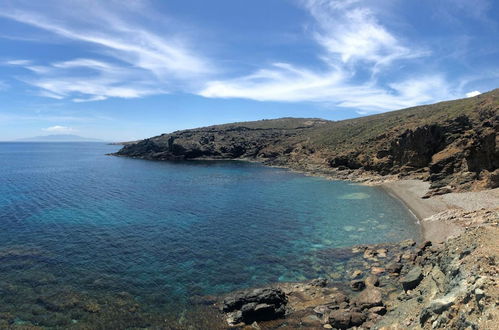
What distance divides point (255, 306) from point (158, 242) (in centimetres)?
1537

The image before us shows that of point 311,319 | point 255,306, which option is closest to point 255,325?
point 255,306

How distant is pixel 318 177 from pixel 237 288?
193 ft

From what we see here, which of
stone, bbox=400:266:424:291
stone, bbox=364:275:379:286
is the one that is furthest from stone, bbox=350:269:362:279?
stone, bbox=400:266:424:291

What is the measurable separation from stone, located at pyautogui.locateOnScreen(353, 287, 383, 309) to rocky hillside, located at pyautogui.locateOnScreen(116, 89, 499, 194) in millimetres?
31653

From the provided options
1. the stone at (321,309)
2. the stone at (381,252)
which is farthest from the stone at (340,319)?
the stone at (381,252)

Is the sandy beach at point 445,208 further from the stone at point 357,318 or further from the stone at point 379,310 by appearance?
the stone at point 357,318

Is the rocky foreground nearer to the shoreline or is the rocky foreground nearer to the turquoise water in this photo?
the turquoise water

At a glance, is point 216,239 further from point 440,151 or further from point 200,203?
point 440,151

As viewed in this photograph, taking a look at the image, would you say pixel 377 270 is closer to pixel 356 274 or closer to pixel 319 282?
pixel 356 274

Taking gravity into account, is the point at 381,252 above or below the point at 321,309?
above

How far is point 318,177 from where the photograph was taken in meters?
77.6

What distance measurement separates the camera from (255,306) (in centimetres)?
1811

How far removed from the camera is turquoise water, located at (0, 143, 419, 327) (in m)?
20.2

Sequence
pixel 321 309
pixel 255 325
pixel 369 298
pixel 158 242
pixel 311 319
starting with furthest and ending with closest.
Result: pixel 158 242 → pixel 369 298 → pixel 321 309 → pixel 311 319 → pixel 255 325
